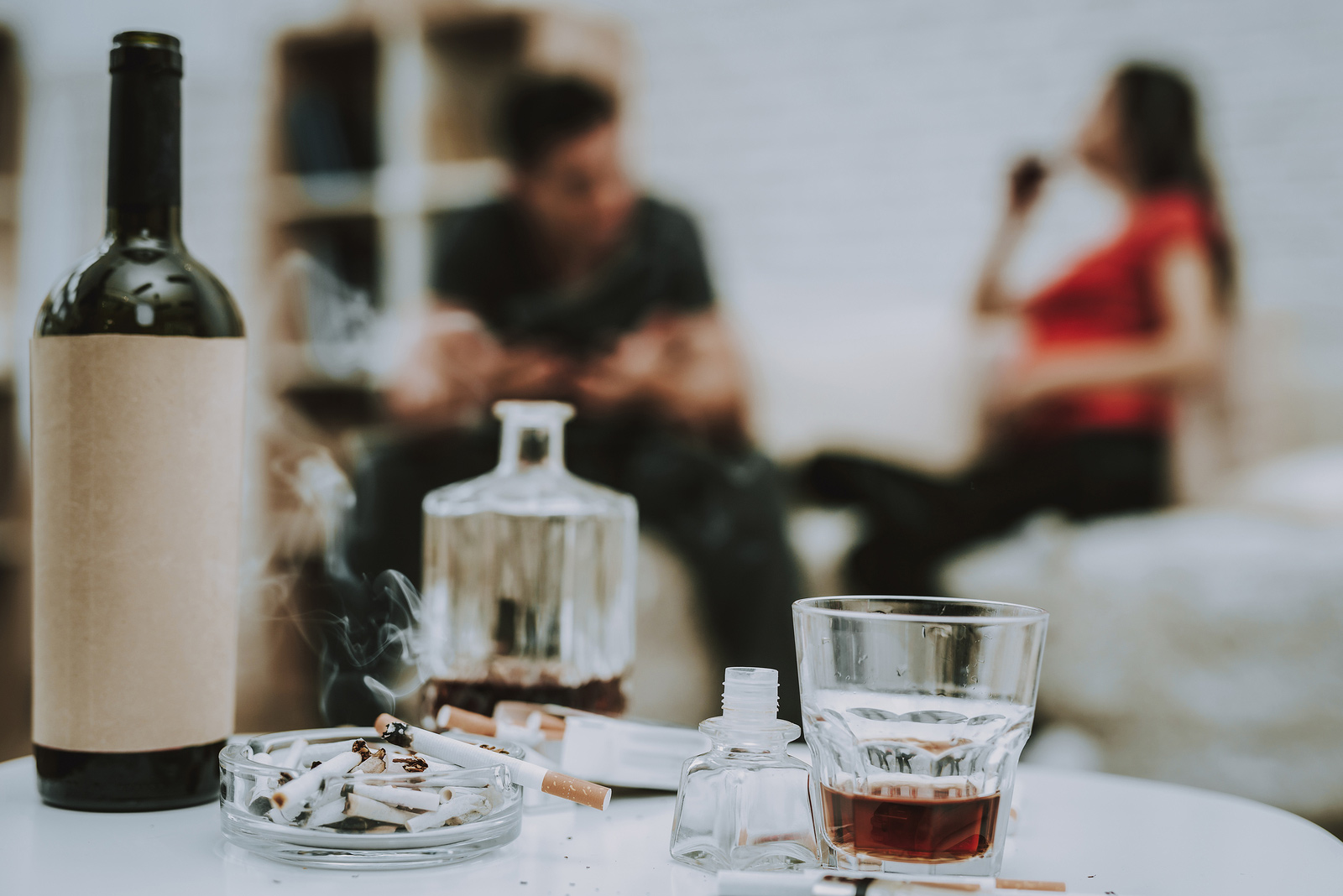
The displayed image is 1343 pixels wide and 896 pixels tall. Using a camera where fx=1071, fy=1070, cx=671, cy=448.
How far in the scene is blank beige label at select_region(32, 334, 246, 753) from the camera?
0.54 m

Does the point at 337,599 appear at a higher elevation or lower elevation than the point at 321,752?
lower

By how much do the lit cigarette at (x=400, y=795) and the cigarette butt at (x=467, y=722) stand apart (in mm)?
114

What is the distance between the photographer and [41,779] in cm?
56

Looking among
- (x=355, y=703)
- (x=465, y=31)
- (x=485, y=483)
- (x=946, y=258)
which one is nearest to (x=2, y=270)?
(x=465, y=31)

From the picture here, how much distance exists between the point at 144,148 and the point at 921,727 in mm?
474

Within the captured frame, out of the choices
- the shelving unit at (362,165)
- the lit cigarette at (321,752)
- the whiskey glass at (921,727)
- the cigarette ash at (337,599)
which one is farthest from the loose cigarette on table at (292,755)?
the shelving unit at (362,165)

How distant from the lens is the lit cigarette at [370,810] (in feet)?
1.52

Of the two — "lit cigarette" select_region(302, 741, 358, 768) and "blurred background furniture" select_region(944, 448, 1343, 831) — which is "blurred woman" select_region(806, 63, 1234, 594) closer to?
"blurred background furniture" select_region(944, 448, 1343, 831)

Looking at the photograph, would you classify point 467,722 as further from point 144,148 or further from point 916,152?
point 916,152

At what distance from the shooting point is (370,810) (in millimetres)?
464

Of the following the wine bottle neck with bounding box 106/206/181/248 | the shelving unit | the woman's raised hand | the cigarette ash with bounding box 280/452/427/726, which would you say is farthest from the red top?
the wine bottle neck with bounding box 106/206/181/248

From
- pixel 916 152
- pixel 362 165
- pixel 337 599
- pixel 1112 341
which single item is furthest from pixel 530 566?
pixel 337 599

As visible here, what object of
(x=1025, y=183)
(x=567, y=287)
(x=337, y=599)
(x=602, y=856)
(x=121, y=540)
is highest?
(x=1025, y=183)

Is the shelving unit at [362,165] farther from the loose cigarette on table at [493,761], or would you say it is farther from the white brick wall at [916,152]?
the loose cigarette on table at [493,761]
